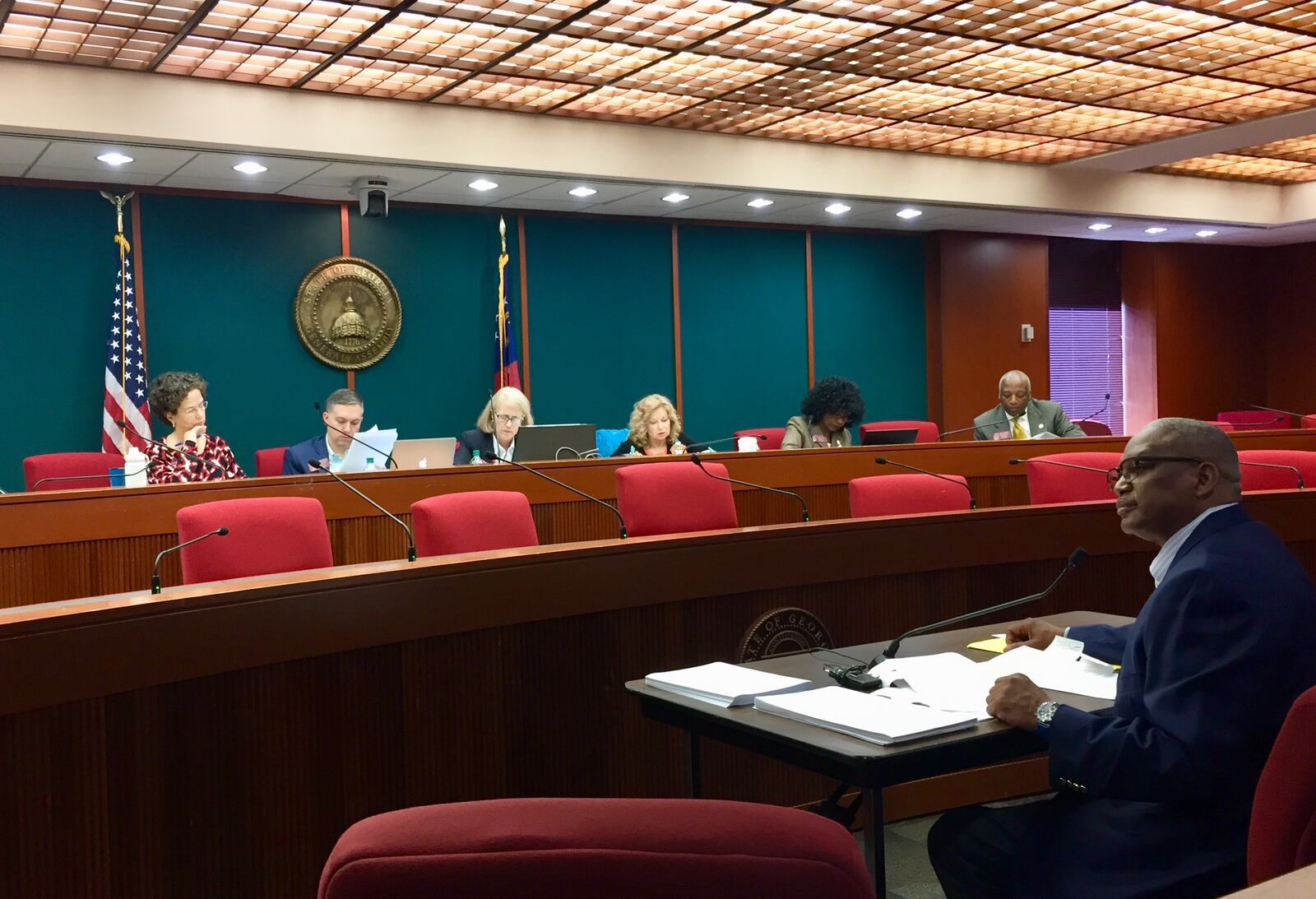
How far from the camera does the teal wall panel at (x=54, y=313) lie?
7637mm

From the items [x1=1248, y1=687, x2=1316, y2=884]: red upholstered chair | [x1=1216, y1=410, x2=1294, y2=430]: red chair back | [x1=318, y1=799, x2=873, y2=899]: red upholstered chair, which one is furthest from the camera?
[x1=1216, y1=410, x2=1294, y2=430]: red chair back

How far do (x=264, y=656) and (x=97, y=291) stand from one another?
611 centimetres

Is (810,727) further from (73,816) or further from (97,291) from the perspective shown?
(97,291)

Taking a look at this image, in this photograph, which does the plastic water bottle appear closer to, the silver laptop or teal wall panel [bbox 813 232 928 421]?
the silver laptop

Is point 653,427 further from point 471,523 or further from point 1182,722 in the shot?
point 1182,722

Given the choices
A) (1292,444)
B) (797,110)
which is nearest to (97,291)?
(797,110)

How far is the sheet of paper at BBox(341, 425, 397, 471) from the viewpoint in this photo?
598 centimetres

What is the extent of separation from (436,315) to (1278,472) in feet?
19.3

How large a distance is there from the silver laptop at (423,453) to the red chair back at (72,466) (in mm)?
1465

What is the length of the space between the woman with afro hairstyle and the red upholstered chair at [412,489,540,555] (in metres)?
3.33

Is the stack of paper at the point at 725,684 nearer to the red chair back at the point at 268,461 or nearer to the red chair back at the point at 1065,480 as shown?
the red chair back at the point at 1065,480

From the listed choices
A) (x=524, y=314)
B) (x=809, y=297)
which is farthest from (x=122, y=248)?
(x=809, y=297)

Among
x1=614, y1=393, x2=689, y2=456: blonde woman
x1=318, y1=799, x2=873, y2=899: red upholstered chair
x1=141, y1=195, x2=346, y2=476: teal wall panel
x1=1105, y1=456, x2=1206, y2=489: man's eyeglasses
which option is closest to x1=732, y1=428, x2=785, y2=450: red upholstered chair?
x1=614, y1=393, x2=689, y2=456: blonde woman

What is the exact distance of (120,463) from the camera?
6.49 meters
